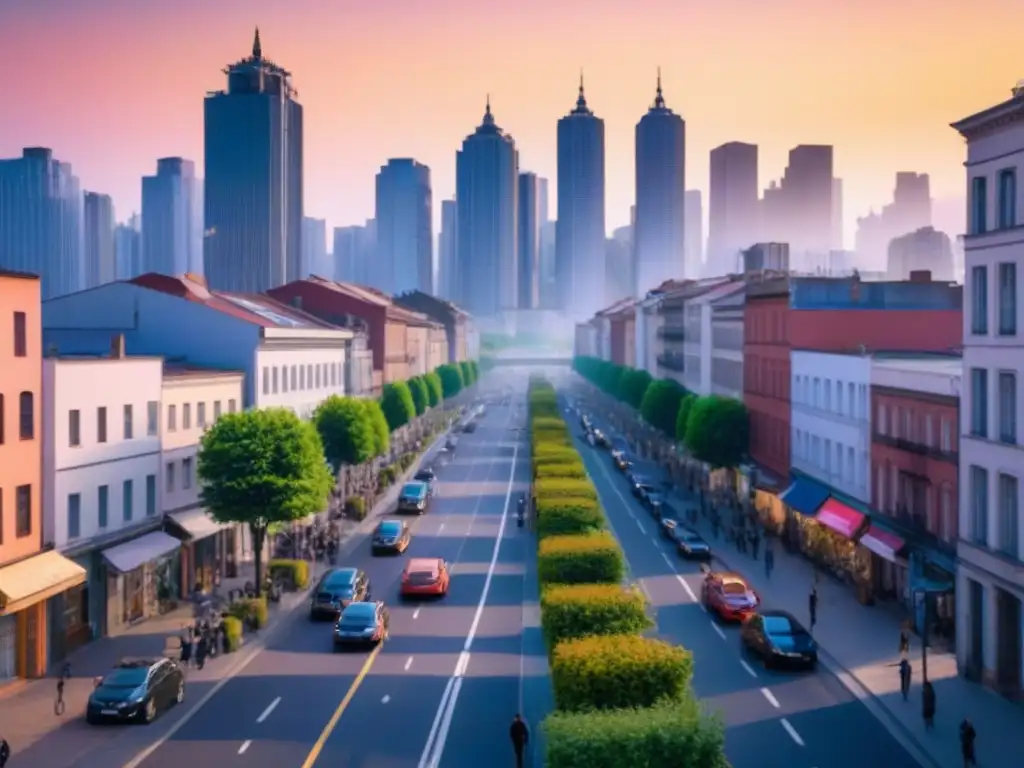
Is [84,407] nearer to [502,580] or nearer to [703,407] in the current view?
[502,580]

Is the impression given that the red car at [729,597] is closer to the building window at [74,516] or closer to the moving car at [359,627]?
the moving car at [359,627]

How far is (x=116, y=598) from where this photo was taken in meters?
49.4

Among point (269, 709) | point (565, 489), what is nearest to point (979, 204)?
point (565, 489)

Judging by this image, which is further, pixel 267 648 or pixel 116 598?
pixel 116 598

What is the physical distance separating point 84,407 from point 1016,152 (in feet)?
108

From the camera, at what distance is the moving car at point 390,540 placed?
6712 cm

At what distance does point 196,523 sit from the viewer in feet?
190

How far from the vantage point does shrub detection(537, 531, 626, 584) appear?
41094 mm

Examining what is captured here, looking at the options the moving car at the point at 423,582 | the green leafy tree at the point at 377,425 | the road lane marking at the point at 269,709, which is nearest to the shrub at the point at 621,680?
the road lane marking at the point at 269,709

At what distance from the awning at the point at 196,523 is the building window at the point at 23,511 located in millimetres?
12943

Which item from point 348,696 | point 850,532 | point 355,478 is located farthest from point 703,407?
point 348,696

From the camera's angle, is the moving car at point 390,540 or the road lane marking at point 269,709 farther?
the moving car at point 390,540

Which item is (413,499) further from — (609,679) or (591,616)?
(609,679)

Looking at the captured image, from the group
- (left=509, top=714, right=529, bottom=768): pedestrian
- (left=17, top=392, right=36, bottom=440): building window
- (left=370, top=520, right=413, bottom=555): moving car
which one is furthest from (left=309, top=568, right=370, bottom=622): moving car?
(left=509, top=714, right=529, bottom=768): pedestrian
